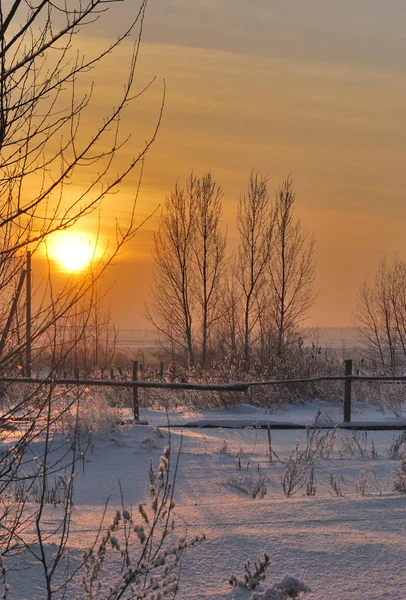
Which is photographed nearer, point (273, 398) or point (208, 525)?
point (208, 525)

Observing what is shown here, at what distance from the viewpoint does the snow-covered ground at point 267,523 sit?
3.40m

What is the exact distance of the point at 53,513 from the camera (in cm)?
499

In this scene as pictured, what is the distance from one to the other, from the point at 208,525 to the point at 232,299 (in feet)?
85.0

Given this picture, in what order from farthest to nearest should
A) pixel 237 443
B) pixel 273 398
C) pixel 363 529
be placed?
1. pixel 273 398
2. pixel 237 443
3. pixel 363 529

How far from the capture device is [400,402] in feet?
57.6

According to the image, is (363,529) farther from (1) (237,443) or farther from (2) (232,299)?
→ (2) (232,299)

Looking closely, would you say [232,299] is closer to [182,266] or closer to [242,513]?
[182,266]

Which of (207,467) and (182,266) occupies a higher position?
(182,266)

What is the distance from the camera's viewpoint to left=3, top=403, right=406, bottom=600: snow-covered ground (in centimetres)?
340

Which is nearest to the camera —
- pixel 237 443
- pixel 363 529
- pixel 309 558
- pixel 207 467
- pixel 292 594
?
pixel 292 594

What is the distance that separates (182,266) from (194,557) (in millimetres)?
26668

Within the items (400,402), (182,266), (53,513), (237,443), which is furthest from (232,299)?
(53,513)

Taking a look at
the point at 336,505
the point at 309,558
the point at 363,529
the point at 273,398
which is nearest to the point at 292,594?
the point at 309,558

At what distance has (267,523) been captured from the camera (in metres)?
4.33
